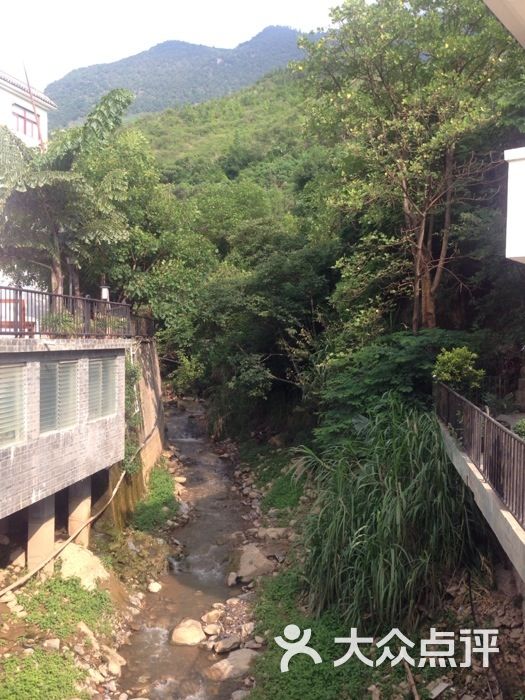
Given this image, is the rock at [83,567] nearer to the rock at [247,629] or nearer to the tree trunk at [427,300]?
the rock at [247,629]

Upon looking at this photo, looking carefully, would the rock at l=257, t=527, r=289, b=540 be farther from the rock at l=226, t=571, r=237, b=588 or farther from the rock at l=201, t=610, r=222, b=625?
the rock at l=201, t=610, r=222, b=625

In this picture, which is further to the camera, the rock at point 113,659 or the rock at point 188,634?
the rock at point 188,634

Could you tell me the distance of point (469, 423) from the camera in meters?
8.08

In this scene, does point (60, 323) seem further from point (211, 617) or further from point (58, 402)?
point (211, 617)

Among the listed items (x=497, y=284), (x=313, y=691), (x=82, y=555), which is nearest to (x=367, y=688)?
(x=313, y=691)

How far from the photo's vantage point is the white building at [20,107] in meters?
24.9

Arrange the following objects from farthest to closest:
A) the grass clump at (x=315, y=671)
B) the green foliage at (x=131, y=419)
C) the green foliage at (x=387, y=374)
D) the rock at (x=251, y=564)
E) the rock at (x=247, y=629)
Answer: the green foliage at (x=131, y=419) < the rock at (x=251, y=564) < the green foliage at (x=387, y=374) < the rock at (x=247, y=629) < the grass clump at (x=315, y=671)

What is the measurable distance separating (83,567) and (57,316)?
4855mm

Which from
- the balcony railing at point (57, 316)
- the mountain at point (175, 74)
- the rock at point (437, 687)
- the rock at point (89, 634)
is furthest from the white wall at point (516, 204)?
the mountain at point (175, 74)

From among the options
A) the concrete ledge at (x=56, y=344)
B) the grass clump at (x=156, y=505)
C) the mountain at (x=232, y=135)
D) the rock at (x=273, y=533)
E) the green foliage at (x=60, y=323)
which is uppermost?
the mountain at (x=232, y=135)

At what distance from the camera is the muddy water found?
9.38m

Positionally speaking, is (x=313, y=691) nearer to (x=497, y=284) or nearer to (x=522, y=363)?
(x=522, y=363)

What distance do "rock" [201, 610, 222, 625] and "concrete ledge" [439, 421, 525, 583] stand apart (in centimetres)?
556

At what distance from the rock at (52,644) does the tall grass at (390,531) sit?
4.14 m
